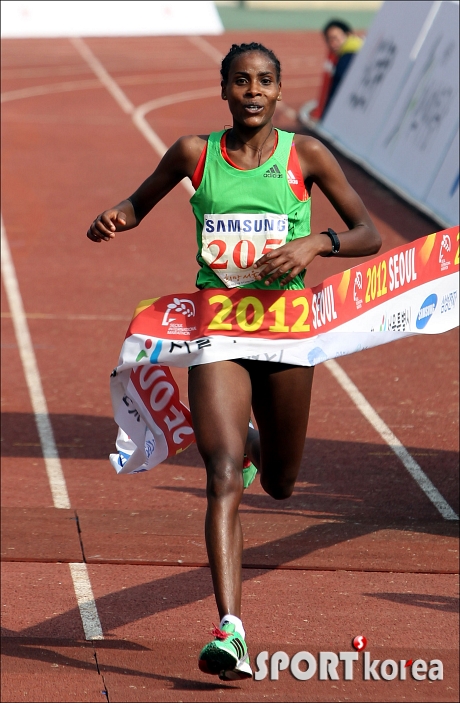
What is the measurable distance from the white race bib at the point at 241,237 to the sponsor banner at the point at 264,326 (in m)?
0.13

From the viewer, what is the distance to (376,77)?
17.2 meters

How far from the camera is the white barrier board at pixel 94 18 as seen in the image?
863 inches

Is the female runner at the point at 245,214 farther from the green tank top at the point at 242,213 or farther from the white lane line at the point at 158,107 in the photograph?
the white lane line at the point at 158,107

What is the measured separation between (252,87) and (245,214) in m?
0.47

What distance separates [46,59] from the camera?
99.6 feet

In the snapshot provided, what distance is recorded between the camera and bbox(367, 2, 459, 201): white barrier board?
14.0 metres

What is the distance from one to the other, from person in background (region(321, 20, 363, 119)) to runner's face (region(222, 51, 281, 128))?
15.0 meters

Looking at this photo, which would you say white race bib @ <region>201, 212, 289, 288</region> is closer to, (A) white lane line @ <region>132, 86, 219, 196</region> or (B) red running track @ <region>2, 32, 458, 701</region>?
(B) red running track @ <region>2, 32, 458, 701</region>

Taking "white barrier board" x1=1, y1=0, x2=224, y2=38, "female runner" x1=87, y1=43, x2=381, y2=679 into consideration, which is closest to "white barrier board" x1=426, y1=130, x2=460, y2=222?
"white barrier board" x1=1, y1=0, x2=224, y2=38

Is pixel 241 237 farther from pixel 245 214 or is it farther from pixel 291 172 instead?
pixel 291 172

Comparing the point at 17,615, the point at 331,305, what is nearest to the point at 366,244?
the point at 331,305

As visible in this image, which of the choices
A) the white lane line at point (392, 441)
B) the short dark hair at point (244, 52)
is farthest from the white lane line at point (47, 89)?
the short dark hair at point (244, 52)

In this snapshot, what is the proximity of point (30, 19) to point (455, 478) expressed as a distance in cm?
1672

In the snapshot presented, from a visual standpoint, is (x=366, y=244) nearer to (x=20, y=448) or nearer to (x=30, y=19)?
(x=20, y=448)
